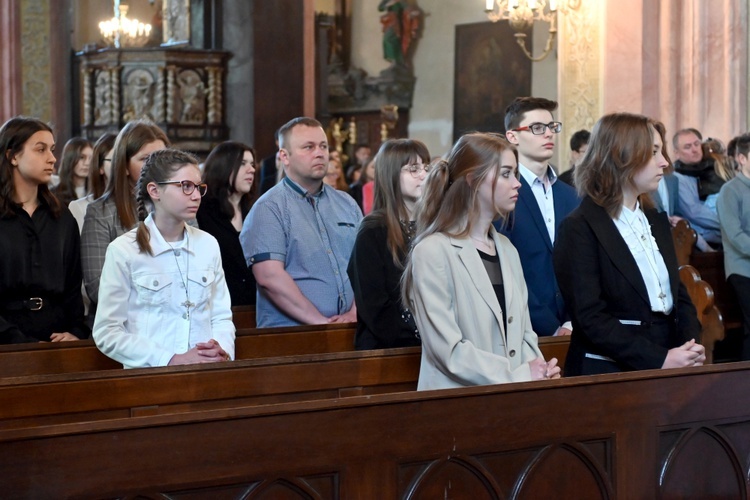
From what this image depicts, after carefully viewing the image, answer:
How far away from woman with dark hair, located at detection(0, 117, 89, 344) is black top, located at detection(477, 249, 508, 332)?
6.55ft

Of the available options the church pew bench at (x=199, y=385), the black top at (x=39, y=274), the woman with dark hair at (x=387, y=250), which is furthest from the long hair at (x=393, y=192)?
the black top at (x=39, y=274)

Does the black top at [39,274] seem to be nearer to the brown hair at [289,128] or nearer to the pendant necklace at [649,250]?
the brown hair at [289,128]

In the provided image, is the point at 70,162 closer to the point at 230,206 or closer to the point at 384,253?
the point at 230,206

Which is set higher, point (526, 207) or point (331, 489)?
point (526, 207)

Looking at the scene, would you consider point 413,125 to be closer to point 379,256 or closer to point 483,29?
point 483,29

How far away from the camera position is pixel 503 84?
18297 millimetres

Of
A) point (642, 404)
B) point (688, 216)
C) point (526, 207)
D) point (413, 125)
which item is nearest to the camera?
point (642, 404)

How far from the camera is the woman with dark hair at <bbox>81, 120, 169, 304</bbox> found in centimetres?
475

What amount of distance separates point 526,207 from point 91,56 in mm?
10261

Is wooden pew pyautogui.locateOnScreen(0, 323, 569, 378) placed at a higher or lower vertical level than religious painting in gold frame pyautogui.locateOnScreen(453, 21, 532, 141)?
lower

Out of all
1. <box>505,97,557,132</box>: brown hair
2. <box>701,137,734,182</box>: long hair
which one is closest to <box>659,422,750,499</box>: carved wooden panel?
<box>505,97,557,132</box>: brown hair

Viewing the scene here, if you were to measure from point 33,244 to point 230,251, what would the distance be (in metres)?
1.23

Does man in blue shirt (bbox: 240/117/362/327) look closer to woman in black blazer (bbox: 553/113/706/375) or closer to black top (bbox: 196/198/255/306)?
black top (bbox: 196/198/255/306)

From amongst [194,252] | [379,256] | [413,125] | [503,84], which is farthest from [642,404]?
[413,125]
